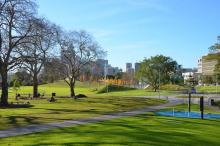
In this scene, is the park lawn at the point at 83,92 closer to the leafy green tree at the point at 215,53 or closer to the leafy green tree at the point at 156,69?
the leafy green tree at the point at 156,69

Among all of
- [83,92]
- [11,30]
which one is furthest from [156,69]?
[11,30]

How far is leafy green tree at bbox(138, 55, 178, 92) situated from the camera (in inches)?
4409

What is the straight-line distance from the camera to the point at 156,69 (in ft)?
373

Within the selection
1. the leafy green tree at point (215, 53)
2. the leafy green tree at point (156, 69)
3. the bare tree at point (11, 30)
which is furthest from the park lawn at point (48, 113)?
the leafy green tree at point (156, 69)

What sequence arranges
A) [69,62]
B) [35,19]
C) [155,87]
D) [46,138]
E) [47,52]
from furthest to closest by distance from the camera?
[155,87] < [69,62] < [47,52] < [35,19] < [46,138]

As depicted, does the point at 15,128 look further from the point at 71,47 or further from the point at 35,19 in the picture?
the point at 71,47

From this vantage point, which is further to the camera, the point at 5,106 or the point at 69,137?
the point at 5,106

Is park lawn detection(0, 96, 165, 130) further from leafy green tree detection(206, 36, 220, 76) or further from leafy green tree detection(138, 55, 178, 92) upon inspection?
leafy green tree detection(138, 55, 178, 92)

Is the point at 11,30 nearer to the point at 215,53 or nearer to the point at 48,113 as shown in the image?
the point at 48,113

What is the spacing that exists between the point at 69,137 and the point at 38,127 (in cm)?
563

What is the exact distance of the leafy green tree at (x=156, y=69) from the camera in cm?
11200

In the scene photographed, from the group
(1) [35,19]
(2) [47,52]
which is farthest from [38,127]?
(2) [47,52]

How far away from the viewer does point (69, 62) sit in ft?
236

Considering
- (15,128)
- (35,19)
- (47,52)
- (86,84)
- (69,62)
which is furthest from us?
(86,84)
